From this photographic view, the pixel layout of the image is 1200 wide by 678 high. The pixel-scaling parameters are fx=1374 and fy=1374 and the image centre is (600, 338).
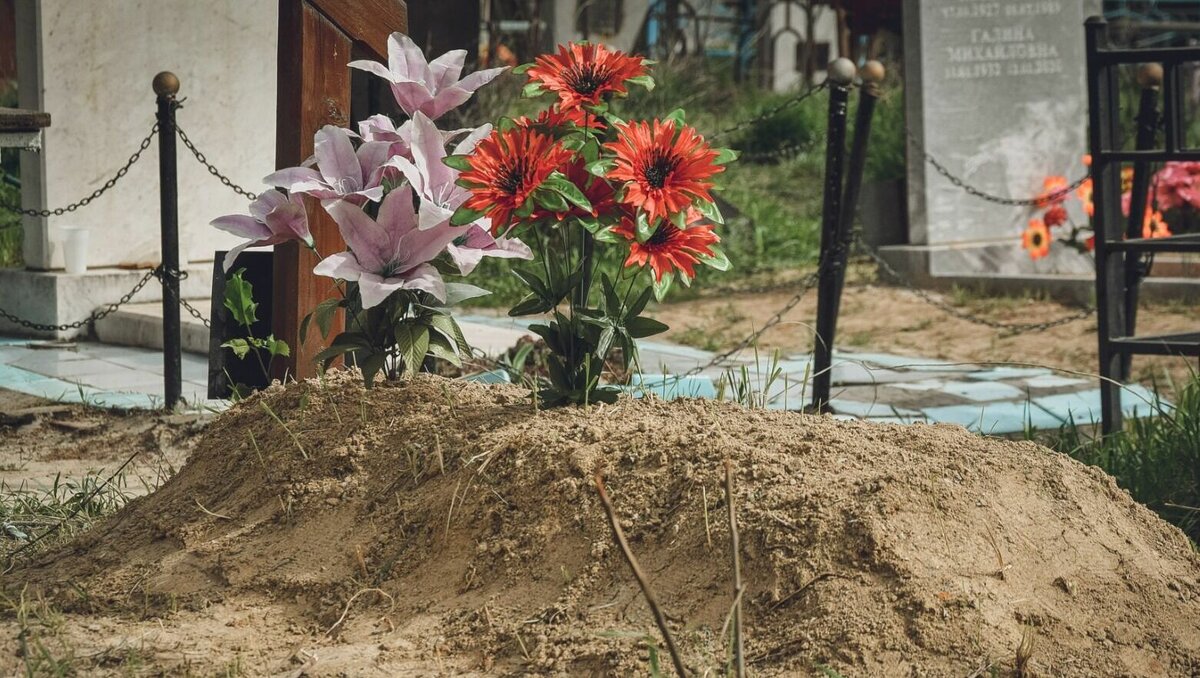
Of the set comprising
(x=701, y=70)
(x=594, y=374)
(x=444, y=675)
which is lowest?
(x=444, y=675)

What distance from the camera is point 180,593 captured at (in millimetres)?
2482

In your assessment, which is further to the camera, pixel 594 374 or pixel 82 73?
pixel 82 73

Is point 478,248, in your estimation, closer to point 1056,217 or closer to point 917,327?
point 917,327

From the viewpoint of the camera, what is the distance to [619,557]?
2.26 m

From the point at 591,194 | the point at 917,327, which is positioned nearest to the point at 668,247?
the point at 591,194

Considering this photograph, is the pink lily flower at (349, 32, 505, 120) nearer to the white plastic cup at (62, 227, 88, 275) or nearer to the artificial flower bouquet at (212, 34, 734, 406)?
the artificial flower bouquet at (212, 34, 734, 406)

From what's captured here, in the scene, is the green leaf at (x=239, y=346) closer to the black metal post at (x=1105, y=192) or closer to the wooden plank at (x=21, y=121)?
the wooden plank at (x=21, y=121)

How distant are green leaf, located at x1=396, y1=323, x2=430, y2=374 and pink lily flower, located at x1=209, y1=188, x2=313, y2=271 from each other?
26 cm

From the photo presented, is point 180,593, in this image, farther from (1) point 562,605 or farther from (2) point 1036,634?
(2) point 1036,634

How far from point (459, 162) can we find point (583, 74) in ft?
1.06

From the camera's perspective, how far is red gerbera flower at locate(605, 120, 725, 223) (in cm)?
247

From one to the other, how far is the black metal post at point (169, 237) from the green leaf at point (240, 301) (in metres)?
1.86

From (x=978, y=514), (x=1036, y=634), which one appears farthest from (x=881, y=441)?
(x=1036, y=634)

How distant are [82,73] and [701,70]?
25.3 ft
